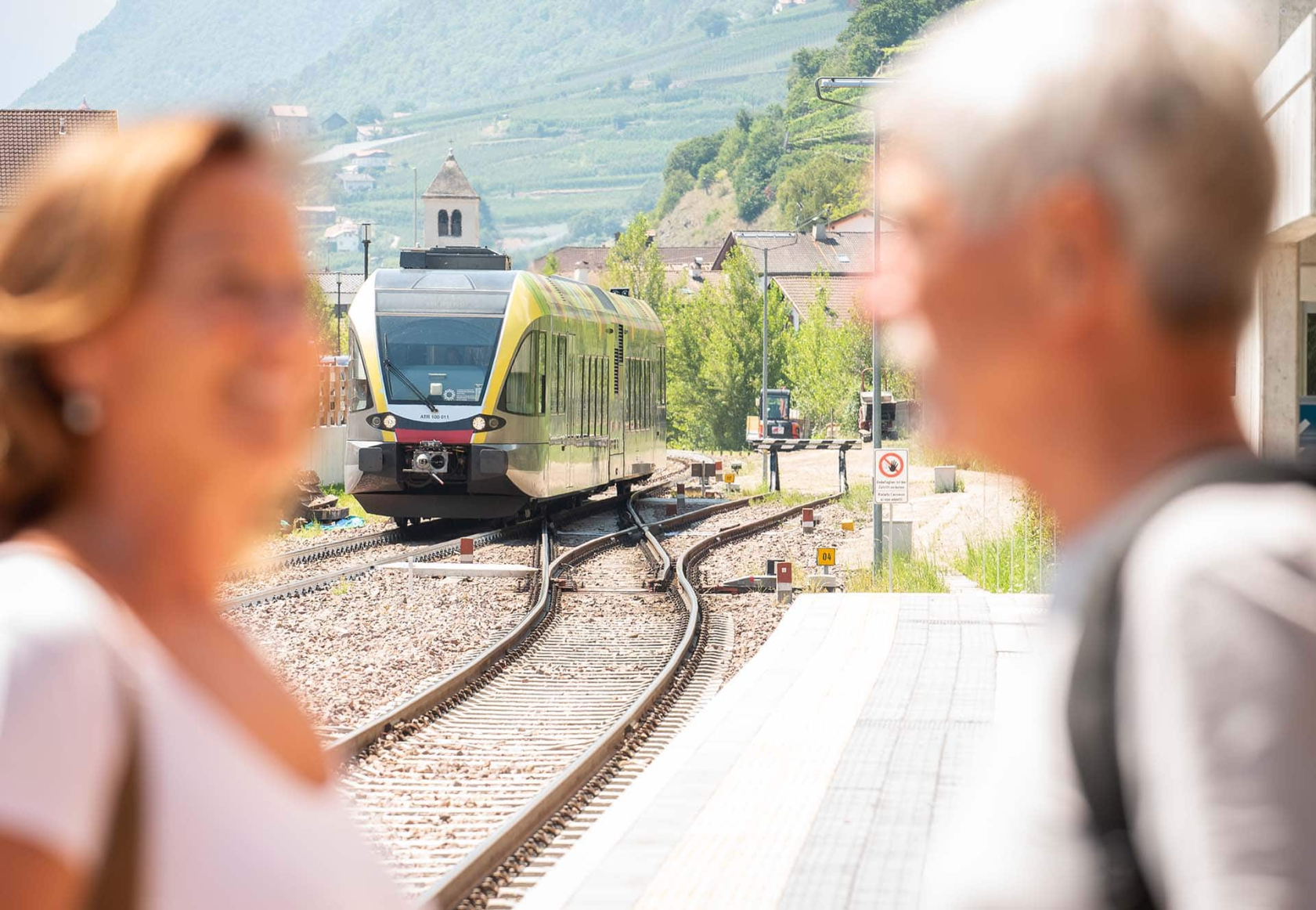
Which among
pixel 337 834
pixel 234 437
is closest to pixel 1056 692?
pixel 337 834

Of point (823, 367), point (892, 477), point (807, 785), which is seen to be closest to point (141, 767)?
point (807, 785)

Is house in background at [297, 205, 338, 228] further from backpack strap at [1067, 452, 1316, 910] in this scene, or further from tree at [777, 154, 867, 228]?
tree at [777, 154, 867, 228]

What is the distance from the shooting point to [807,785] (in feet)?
26.2

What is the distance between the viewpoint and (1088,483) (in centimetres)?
127

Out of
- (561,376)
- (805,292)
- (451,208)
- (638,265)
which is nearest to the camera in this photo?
(561,376)

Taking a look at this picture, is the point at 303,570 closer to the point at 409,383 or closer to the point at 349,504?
the point at 409,383

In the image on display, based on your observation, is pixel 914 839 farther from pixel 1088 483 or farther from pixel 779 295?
pixel 779 295

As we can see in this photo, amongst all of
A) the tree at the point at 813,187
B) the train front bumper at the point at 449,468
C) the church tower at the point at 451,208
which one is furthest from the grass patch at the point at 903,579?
the tree at the point at 813,187

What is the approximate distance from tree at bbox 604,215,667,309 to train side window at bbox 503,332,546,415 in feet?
172

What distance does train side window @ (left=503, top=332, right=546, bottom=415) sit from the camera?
70.5 ft

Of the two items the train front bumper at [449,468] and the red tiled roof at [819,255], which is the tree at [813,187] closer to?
the red tiled roof at [819,255]

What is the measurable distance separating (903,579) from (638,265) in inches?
2259

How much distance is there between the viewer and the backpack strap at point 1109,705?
1126mm

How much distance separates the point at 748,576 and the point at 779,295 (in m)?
49.7
